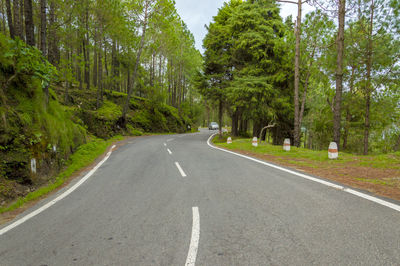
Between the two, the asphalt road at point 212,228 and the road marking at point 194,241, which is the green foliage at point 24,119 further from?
the road marking at point 194,241

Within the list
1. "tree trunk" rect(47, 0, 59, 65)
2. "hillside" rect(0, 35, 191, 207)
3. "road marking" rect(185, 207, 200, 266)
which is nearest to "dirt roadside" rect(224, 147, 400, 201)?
"road marking" rect(185, 207, 200, 266)

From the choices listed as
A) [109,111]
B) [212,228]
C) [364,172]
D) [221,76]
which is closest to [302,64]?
[221,76]

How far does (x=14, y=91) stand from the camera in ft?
20.5

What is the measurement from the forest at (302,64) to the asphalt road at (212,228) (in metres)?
8.79

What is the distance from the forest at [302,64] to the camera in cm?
1319

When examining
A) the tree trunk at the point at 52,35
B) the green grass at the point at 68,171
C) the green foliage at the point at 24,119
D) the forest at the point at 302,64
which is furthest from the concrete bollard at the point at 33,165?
the forest at the point at 302,64

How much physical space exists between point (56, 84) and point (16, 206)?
73.8 ft

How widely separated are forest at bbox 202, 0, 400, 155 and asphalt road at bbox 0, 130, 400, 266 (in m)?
8.79

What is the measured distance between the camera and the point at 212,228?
298 centimetres

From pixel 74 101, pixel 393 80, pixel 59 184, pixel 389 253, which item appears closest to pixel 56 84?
pixel 74 101

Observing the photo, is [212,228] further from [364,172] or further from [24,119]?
[24,119]

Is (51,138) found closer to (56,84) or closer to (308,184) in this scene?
(308,184)

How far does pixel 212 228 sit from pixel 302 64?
55.7 feet

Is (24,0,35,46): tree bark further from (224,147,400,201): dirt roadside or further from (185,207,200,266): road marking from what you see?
→ (224,147,400,201): dirt roadside
